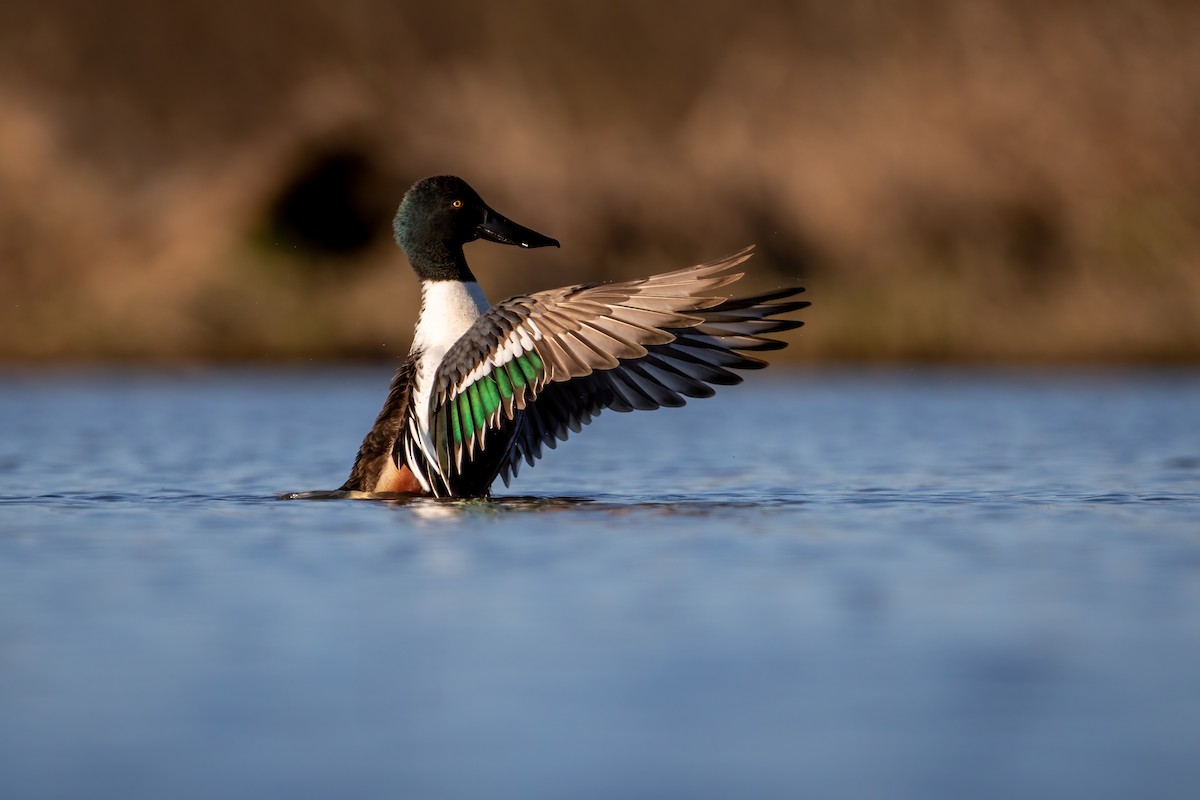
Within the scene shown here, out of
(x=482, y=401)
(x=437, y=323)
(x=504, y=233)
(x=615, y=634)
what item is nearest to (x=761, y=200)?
(x=504, y=233)

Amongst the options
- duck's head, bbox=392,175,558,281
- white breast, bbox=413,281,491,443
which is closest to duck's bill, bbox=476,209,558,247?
duck's head, bbox=392,175,558,281

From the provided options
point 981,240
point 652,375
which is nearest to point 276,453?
point 652,375

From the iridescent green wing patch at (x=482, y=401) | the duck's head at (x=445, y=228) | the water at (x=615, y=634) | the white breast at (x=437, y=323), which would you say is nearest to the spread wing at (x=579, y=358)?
the iridescent green wing patch at (x=482, y=401)

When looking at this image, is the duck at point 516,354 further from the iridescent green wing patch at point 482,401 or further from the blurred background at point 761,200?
the blurred background at point 761,200

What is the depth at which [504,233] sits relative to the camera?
836 centimetres

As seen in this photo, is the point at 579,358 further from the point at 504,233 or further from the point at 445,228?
the point at 504,233

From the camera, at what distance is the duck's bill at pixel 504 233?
833 centimetres

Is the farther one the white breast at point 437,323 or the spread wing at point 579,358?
the white breast at point 437,323

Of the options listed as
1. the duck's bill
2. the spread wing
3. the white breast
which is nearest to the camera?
the spread wing

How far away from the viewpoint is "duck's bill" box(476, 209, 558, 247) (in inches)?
328

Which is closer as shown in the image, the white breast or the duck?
the duck

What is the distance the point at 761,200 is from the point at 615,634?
1386 cm

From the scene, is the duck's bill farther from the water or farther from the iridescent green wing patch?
the iridescent green wing patch

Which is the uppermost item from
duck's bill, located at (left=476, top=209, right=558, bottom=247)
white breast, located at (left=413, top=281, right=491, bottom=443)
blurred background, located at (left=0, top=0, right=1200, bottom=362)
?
blurred background, located at (left=0, top=0, right=1200, bottom=362)
